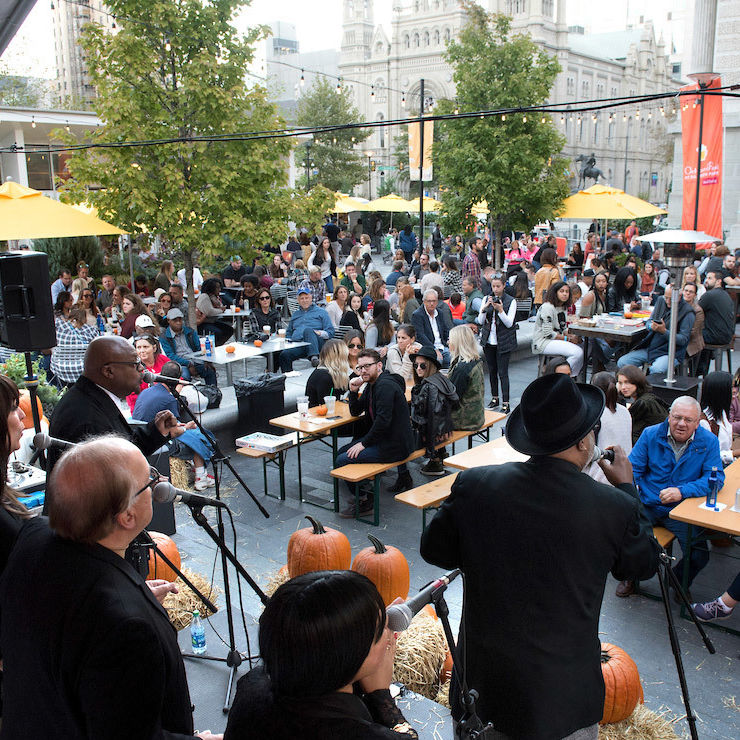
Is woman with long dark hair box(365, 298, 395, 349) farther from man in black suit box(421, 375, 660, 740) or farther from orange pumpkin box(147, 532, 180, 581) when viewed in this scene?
man in black suit box(421, 375, 660, 740)

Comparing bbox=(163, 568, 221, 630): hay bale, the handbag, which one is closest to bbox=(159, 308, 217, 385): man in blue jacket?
the handbag

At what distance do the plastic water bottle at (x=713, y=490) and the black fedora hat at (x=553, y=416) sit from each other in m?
2.92

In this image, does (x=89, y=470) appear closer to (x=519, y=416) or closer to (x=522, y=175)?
(x=519, y=416)

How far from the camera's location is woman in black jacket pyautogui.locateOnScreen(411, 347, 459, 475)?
748 cm

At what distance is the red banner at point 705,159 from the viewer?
46.3 ft

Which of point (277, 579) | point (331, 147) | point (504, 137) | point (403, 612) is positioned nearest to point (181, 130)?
point (277, 579)

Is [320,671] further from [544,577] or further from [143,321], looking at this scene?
[143,321]

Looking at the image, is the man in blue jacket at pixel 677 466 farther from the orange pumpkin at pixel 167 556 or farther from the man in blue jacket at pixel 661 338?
the man in blue jacket at pixel 661 338

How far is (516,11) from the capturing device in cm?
7388

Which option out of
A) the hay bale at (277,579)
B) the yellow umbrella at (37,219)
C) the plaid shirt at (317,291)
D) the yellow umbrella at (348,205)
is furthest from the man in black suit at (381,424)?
the yellow umbrella at (348,205)

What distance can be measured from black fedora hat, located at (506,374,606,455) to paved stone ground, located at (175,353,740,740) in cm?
34

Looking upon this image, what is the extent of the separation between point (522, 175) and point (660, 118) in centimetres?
7449

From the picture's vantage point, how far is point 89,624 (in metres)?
2.02

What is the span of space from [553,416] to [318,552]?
10.2 feet
